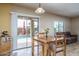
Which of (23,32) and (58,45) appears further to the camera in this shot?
(58,45)

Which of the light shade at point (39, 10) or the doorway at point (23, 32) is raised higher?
the light shade at point (39, 10)

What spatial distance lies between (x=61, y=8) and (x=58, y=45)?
0.82 metres

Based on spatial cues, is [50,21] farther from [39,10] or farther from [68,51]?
[68,51]

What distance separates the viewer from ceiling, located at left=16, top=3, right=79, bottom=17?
2.31 metres

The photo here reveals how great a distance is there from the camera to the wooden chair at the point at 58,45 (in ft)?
8.07

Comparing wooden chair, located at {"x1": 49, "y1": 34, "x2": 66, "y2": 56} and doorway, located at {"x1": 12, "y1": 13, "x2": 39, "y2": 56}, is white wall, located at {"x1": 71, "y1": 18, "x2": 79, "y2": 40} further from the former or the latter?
doorway, located at {"x1": 12, "y1": 13, "x2": 39, "y2": 56}

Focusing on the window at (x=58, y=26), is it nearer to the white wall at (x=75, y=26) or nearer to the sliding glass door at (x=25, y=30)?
the white wall at (x=75, y=26)

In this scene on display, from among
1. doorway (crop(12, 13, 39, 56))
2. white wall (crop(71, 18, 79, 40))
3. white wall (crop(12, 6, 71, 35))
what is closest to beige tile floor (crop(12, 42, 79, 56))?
doorway (crop(12, 13, 39, 56))

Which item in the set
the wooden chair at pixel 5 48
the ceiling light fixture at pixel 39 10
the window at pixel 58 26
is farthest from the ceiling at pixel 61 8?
the wooden chair at pixel 5 48

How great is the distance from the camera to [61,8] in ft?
7.89

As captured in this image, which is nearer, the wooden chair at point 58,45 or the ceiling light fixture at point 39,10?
the ceiling light fixture at point 39,10

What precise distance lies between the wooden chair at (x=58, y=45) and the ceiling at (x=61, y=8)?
0.50m

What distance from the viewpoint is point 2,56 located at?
7.62ft

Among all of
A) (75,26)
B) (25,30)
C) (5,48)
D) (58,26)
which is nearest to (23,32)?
(25,30)
